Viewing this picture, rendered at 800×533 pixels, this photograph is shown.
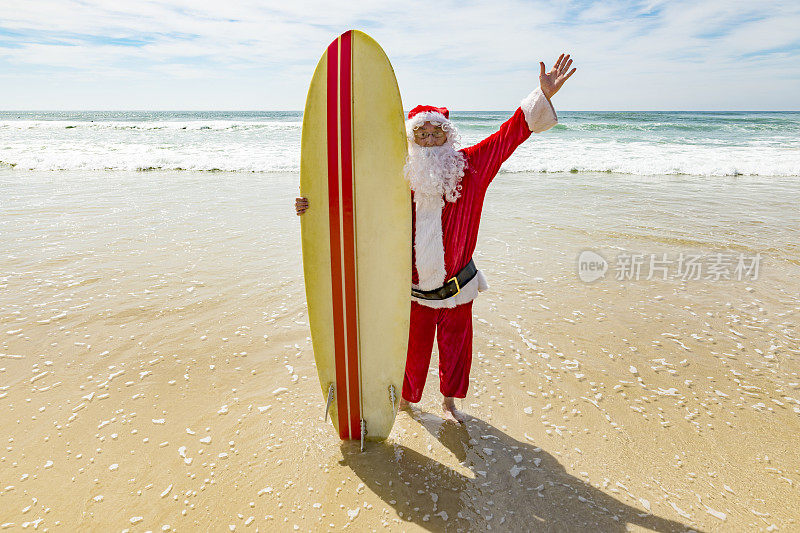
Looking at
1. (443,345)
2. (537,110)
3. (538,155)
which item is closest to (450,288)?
(443,345)

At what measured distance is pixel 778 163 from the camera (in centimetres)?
1248

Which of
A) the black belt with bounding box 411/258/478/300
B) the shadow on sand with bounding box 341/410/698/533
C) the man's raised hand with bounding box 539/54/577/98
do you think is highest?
the man's raised hand with bounding box 539/54/577/98

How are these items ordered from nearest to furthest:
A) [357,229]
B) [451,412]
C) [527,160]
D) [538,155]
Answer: [357,229]
[451,412]
[527,160]
[538,155]

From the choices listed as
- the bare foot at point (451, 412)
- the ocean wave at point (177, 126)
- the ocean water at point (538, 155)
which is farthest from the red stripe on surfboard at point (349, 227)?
the ocean wave at point (177, 126)

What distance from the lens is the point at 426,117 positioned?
223cm

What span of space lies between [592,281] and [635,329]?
0.94 meters

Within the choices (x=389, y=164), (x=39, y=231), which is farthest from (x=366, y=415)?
(x=39, y=231)

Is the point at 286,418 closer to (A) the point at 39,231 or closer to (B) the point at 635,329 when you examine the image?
(B) the point at 635,329

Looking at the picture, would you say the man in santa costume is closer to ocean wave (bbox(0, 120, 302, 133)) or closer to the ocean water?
the ocean water

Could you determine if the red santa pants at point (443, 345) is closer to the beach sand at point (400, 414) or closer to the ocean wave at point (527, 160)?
the beach sand at point (400, 414)

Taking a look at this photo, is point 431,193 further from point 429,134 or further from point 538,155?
point 538,155

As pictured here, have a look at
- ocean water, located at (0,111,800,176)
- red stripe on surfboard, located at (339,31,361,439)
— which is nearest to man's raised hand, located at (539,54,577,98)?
red stripe on surfboard, located at (339,31,361,439)

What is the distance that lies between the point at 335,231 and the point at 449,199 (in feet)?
1.80

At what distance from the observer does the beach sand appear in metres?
1.97
